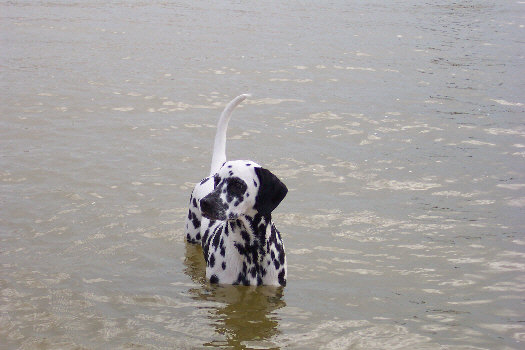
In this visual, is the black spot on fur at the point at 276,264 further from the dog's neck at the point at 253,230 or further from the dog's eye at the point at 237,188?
the dog's eye at the point at 237,188

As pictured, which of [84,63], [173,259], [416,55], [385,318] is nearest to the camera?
[385,318]

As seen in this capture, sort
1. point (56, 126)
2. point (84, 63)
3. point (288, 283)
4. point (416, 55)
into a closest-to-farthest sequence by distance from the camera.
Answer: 1. point (288, 283)
2. point (56, 126)
3. point (84, 63)
4. point (416, 55)

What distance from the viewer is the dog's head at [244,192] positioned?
248 inches

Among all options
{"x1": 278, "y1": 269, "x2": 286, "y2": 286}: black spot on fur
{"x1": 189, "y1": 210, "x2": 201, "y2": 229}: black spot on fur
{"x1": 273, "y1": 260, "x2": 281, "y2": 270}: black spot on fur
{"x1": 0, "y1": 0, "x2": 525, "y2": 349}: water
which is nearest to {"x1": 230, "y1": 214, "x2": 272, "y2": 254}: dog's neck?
{"x1": 273, "y1": 260, "x2": 281, "y2": 270}: black spot on fur

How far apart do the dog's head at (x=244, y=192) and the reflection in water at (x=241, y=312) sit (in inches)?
30.3

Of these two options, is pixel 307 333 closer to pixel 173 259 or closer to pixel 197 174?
pixel 173 259

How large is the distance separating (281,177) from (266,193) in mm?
3465

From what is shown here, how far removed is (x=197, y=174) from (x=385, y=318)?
4.00 m

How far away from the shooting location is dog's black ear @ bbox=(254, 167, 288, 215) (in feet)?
21.0

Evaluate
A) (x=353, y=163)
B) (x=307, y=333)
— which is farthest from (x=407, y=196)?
(x=307, y=333)

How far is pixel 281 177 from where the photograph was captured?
9.86m

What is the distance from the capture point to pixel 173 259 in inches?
303

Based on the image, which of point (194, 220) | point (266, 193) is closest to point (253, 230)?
point (266, 193)

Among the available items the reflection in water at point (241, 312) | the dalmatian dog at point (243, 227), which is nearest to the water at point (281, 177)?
the reflection in water at point (241, 312)
